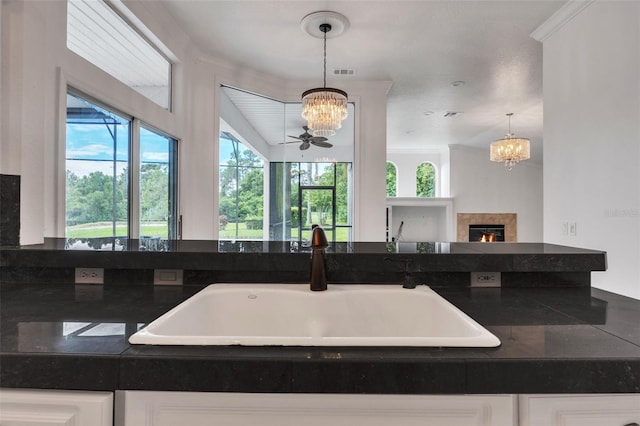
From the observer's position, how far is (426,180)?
345 inches

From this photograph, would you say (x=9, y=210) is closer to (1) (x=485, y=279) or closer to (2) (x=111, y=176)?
(2) (x=111, y=176)

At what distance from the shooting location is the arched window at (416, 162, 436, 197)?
8734 mm

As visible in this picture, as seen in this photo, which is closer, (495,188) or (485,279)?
(485,279)

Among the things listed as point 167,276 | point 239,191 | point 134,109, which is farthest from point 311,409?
point 239,191

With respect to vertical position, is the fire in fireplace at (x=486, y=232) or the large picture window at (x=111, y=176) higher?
the large picture window at (x=111, y=176)

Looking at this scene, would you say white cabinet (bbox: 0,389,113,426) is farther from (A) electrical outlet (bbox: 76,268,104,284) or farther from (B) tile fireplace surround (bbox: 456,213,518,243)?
(B) tile fireplace surround (bbox: 456,213,518,243)

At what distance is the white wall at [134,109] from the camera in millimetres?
1404

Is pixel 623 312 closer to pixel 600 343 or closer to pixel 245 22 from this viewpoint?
pixel 600 343

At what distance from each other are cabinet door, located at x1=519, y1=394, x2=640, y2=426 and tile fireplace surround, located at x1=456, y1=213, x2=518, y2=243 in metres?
7.96

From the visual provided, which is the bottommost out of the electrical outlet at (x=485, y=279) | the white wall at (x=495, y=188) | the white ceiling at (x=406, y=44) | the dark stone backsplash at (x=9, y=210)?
the electrical outlet at (x=485, y=279)

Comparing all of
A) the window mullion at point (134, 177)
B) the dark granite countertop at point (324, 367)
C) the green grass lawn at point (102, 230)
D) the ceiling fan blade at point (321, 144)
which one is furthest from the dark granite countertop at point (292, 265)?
the ceiling fan blade at point (321, 144)

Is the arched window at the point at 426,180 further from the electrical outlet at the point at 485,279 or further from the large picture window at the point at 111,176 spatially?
the electrical outlet at the point at 485,279

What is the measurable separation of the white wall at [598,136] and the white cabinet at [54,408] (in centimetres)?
271

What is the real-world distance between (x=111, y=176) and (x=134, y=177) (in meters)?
0.24
